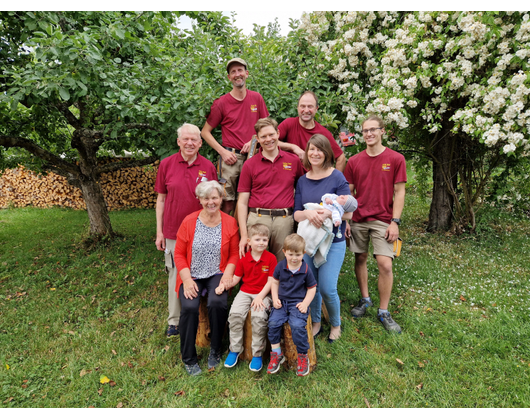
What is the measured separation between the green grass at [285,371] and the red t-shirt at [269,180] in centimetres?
168

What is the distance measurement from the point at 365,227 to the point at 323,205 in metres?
0.95

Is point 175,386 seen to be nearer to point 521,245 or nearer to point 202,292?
point 202,292

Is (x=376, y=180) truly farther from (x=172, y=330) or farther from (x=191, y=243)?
(x=172, y=330)

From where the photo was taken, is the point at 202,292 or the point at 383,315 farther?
the point at 383,315

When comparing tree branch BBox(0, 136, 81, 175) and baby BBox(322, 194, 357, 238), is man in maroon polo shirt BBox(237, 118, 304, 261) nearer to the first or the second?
baby BBox(322, 194, 357, 238)

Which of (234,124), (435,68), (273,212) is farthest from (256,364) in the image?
(435,68)

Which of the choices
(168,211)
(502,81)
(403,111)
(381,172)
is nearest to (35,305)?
(168,211)

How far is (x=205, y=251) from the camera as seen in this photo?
3.34m

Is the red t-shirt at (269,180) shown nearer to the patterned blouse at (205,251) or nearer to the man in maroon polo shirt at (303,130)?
the man in maroon polo shirt at (303,130)

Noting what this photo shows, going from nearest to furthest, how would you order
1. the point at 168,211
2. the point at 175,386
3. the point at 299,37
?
1. the point at 175,386
2. the point at 168,211
3. the point at 299,37

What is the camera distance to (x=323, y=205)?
10.5ft

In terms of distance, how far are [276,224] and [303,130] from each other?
124 centimetres

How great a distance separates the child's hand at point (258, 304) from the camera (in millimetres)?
3111

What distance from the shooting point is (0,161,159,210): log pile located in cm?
1248
